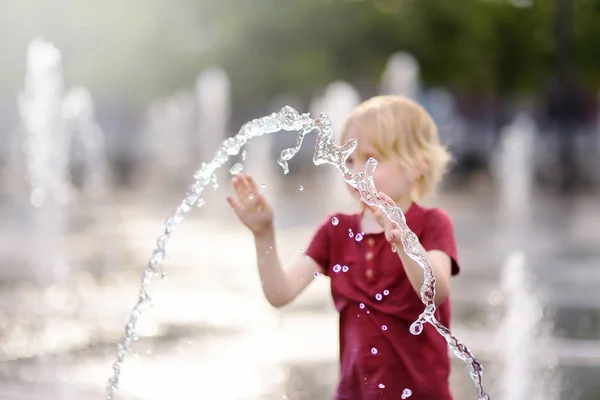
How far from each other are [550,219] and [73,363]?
10.5m

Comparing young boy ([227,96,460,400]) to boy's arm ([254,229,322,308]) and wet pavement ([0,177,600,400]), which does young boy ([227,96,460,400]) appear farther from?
wet pavement ([0,177,600,400])

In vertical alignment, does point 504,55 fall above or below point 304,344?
above

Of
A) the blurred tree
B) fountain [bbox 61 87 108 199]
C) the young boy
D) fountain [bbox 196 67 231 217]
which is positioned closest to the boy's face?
the young boy

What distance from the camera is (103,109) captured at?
124 ft

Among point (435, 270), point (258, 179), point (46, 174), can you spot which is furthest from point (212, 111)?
point (435, 270)

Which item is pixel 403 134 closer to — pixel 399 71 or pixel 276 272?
pixel 276 272

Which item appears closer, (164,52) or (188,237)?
(188,237)

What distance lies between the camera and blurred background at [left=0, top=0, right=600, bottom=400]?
521 centimetres

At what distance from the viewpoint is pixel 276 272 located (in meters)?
3.00

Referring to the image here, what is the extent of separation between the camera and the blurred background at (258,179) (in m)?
5.21

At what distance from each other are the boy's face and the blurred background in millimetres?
837

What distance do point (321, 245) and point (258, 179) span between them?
1443cm

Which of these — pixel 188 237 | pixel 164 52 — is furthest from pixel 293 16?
pixel 188 237

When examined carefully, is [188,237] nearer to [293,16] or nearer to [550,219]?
[550,219]
